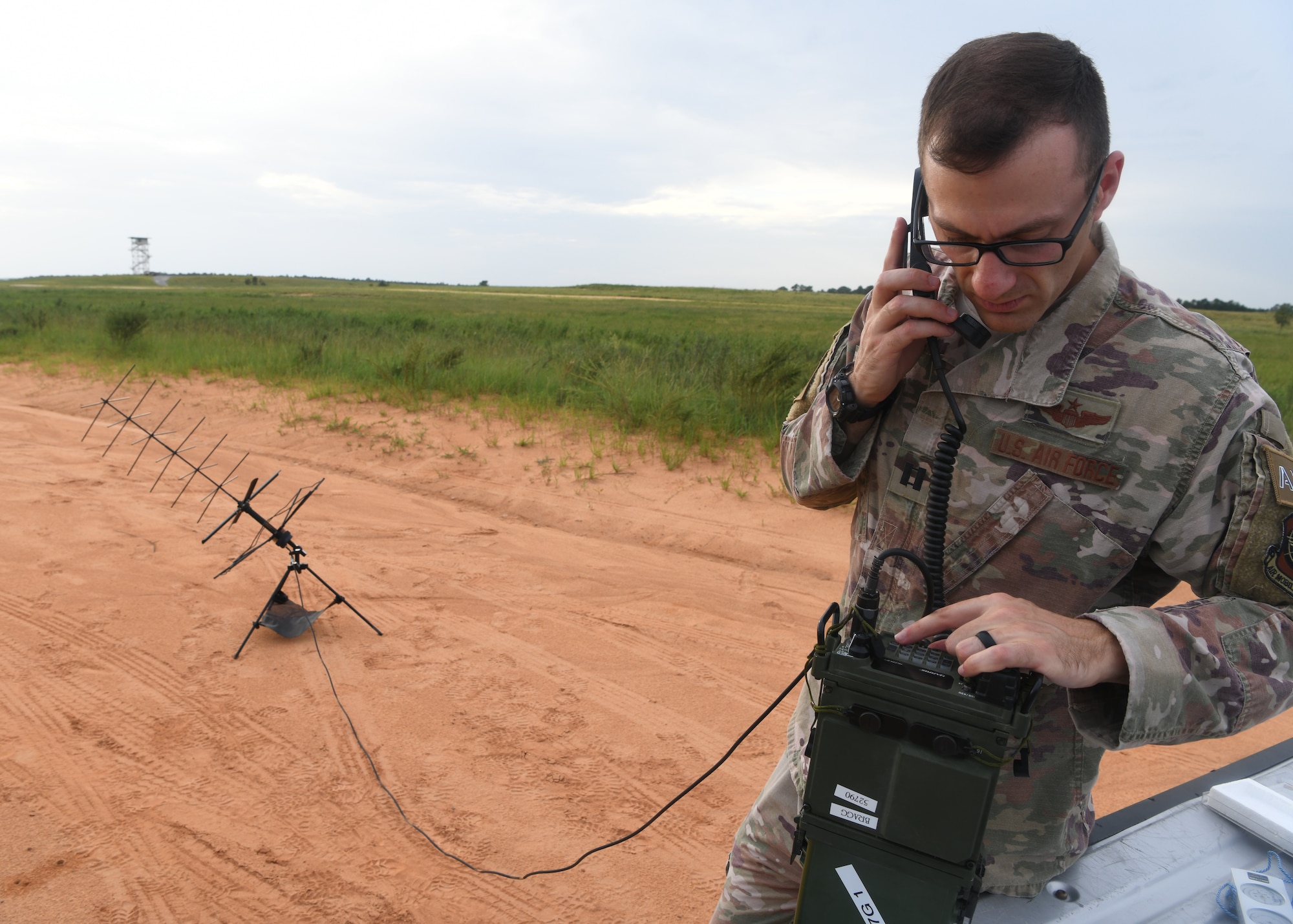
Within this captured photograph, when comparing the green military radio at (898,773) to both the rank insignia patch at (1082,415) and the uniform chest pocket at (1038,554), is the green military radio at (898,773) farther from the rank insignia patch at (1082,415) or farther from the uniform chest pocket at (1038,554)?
the rank insignia patch at (1082,415)

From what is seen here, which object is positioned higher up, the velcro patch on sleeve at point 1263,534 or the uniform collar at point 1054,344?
the uniform collar at point 1054,344

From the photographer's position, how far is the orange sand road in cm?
268

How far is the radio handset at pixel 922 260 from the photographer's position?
1327mm

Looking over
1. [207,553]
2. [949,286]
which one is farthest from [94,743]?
[949,286]

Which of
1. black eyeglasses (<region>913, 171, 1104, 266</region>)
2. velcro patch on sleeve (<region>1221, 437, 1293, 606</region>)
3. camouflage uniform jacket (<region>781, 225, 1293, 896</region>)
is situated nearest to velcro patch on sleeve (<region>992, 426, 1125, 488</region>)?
camouflage uniform jacket (<region>781, 225, 1293, 896</region>)

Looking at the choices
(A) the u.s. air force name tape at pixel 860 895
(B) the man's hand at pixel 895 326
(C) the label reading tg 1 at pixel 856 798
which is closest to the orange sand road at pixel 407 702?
(A) the u.s. air force name tape at pixel 860 895

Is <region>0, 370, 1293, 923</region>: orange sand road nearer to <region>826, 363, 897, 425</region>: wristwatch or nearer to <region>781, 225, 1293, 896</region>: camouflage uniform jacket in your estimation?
<region>781, 225, 1293, 896</region>: camouflage uniform jacket

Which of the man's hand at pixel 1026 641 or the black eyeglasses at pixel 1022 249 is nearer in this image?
the man's hand at pixel 1026 641

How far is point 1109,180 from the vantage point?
3.96ft

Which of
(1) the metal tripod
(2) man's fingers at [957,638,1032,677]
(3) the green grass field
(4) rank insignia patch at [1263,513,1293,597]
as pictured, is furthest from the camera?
(3) the green grass field

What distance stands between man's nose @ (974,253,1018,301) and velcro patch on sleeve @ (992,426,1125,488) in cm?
25

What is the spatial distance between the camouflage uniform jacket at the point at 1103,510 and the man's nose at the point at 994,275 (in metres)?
0.14

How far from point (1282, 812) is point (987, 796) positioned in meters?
1.03

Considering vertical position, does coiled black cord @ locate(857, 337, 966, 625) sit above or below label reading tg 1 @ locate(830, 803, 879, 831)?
above
